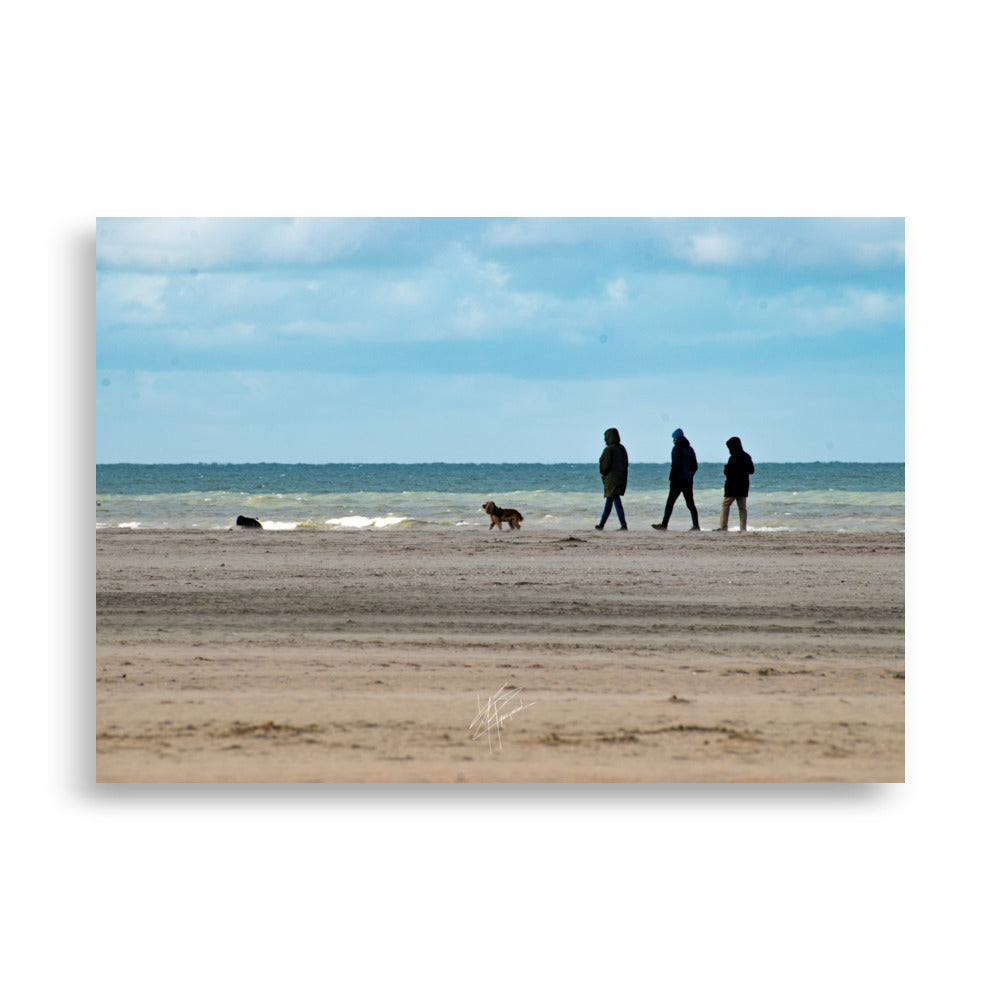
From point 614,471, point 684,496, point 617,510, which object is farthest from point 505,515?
point 614,471

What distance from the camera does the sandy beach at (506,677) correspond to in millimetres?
4781

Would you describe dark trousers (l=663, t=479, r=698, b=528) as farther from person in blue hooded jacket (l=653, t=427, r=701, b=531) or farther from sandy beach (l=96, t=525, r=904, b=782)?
sandy beach (l=96, t=525, r=904, b=782)

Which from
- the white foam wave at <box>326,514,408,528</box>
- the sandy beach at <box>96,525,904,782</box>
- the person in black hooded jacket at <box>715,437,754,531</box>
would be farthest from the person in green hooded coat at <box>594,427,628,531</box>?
the white foam wave at <box>326,514,408,528</box>

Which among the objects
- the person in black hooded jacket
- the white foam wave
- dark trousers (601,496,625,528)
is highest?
the person in black hooded jacket

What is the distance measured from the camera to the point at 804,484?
8.75m

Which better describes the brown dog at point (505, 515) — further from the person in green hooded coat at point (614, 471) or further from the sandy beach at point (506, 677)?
the sandy beach at point (506, 677)

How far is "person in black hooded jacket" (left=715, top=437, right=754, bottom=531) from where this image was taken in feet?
19.9

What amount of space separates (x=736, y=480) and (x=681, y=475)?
438mm

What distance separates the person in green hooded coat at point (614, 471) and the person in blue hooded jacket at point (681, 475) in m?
0.34

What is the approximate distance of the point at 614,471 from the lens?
24.8 feet

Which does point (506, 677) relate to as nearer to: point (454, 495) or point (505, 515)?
point (505, 515)

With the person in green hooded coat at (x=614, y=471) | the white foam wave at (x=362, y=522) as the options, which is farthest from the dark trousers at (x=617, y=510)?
the white foam wave at (x=362, y=522)

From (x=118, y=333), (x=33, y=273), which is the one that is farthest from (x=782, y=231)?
(x=33, y=273)

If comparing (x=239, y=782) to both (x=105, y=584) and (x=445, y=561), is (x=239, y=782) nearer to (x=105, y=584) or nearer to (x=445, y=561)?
(x=105, y=584)
